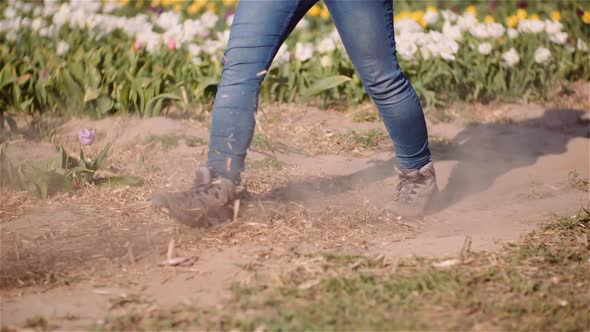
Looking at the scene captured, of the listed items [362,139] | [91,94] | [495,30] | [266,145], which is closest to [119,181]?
[266,145]

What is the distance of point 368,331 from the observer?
2.50 meters

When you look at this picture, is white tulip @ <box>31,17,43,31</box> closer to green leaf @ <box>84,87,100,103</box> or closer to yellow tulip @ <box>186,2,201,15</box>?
green leaf @ <box>84,87,100,103</box>

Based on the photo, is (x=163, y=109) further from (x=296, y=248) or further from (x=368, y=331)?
(x=368, y=331)

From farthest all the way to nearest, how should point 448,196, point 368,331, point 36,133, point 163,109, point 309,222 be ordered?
point 163,109 < point 36,133 < point 448,196 < point 309,222 < point 368,331

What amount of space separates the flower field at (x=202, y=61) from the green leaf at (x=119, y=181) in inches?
41.4

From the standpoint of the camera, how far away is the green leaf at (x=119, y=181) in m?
4.02

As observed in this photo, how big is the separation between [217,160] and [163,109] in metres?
2.13

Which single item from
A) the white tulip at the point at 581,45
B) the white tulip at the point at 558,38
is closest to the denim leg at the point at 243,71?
the white tulip at the point at 558,38

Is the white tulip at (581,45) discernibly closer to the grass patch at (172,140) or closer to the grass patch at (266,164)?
the grass patch at (266,164)

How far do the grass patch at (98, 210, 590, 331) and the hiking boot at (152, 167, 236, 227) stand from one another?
1.55 feet

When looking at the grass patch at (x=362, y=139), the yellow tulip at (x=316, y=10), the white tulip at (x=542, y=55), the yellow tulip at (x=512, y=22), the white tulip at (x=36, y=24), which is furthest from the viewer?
the yellow tulip at (x=316, y=10)

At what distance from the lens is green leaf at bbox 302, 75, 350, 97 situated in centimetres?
536

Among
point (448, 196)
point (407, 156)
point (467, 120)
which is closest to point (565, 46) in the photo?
point (467, 120)

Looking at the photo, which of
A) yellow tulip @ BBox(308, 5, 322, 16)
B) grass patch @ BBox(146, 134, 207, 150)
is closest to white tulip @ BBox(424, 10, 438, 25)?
yellow tulip @ BBox(308, 5, 322, 16)
